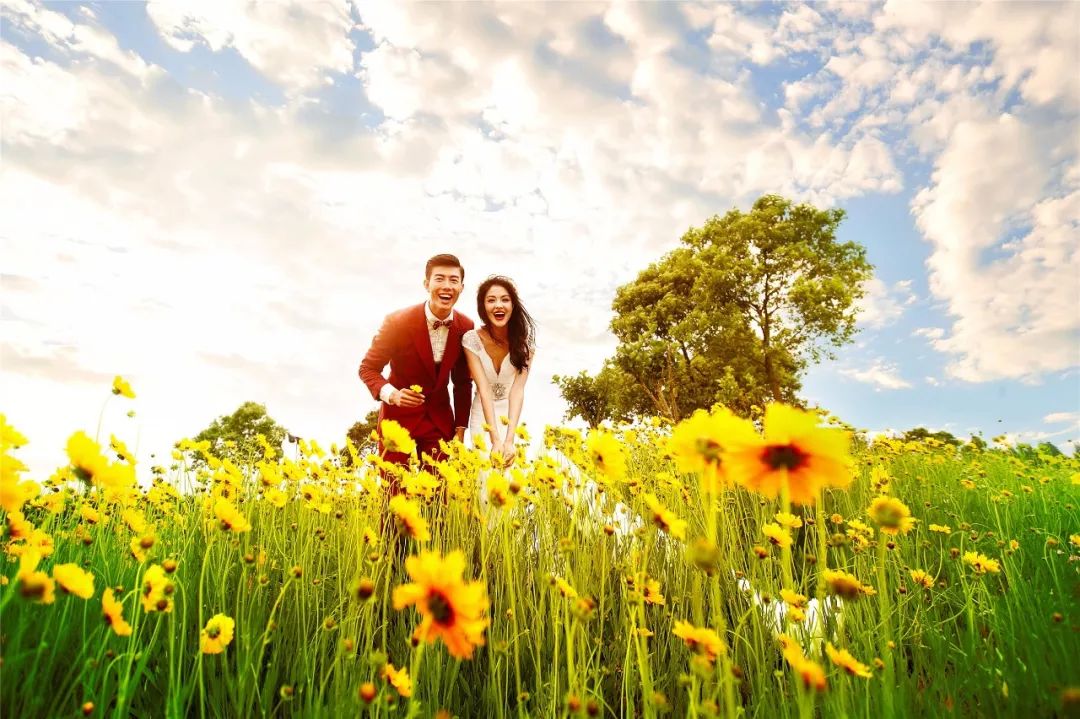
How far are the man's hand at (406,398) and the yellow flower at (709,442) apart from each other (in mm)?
3478

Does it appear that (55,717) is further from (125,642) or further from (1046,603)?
(1046,603)

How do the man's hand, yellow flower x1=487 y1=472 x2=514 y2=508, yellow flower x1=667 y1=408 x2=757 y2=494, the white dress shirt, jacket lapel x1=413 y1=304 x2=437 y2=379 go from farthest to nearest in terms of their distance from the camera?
the white dress shirt → jacket lapel x1=413 y1=304 x2=437 y2=379 → the man's hand → yellow flower x1=487 y1=472 x2=514 y2=508 → yellow flower x1=667 y1=408 x2=757 y2=494

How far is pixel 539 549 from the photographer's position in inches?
132

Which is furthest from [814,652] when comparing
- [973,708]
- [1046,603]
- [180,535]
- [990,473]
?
[990,473]

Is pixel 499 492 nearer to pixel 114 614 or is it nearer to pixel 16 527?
pixel 114 614

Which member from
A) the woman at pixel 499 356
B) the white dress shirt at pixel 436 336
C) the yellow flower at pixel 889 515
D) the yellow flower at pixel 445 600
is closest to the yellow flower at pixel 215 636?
the yellow flower at pixel 445 600

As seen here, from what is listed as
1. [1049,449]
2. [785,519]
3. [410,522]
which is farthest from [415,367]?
[1049,449]

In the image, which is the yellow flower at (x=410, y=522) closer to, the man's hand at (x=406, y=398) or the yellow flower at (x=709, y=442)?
the yellow flower at (x=709, y=442)

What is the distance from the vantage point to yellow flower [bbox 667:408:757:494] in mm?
1171

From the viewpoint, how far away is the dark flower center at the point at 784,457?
1210 millimetres

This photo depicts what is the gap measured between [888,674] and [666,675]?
1.37 meters

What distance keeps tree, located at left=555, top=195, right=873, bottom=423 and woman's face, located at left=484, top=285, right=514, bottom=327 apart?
13.8m

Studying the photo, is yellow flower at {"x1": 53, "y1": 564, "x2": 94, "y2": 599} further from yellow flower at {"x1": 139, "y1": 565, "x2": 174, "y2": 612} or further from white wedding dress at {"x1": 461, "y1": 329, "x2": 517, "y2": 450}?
white wedding dress at {"x1": 461, "y1": 329, "x2": 517, "y2": 450}

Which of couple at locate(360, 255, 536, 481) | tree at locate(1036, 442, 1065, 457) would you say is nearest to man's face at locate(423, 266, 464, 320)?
couple at locate(360, 255, 536, 481)
